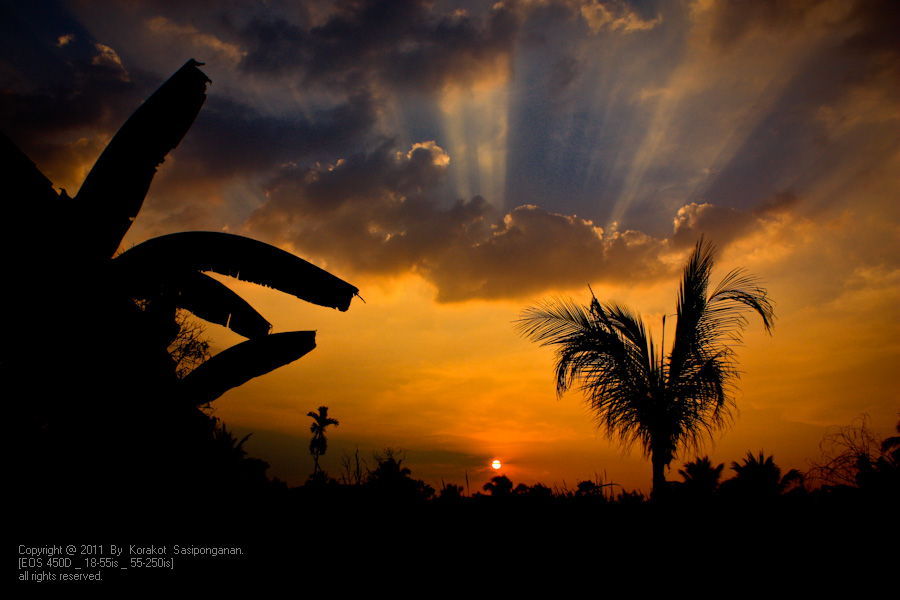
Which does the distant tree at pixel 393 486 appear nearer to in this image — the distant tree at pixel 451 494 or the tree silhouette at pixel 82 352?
the distant tree at pixel 451 494

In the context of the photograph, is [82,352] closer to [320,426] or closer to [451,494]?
[451,494]

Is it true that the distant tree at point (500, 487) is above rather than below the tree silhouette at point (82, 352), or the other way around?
below

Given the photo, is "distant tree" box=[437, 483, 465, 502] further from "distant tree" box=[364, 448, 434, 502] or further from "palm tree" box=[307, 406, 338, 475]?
"palm tree" box=[307, 406, 338, 475]

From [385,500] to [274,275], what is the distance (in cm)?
197

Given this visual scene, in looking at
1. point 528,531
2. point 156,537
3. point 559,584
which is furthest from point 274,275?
point 559,584

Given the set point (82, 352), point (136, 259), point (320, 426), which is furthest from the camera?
point (320, 426)

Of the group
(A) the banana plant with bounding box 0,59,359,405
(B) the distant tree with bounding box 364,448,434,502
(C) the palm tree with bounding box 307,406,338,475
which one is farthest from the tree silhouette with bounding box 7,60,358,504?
(C) the palm tree with bounding box 307,406,338,475

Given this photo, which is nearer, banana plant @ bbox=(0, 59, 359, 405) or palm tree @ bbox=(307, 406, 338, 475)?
banana plant @ bbox=(0, 59, 359, 405)

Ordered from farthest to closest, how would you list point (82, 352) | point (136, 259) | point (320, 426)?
point (320, 426) → point (136, 259) → point (82, 352)

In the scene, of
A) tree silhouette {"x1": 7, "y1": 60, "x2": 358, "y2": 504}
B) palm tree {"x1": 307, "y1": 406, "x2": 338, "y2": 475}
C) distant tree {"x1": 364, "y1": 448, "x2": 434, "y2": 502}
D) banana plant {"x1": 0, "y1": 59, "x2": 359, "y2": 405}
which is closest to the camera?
tree silhouette {"x1": 7, "y1": 60, "x2": 358, "y2": 504}

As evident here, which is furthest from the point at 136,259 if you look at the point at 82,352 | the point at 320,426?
the point at 320,426

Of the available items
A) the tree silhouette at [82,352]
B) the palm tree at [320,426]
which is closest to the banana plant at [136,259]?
the tree silhouette at [82,352]

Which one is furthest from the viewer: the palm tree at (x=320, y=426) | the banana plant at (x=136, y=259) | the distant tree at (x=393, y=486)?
the palm tree at (x=320, y=426)

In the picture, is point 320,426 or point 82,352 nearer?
point 82,352
